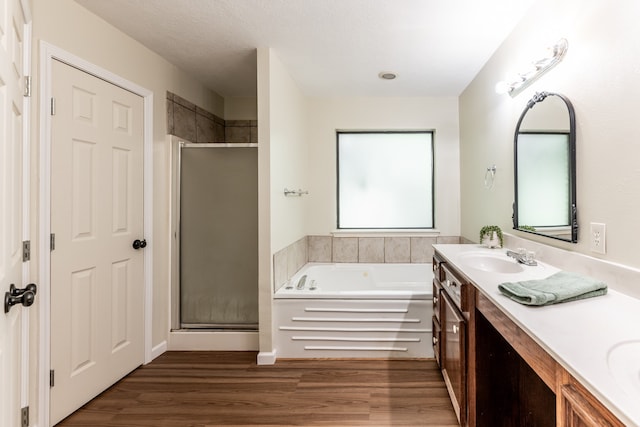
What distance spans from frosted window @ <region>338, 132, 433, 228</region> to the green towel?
2468 mm

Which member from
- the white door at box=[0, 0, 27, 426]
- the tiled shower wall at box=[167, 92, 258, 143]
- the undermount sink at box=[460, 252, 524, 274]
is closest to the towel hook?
the undermount sink at box=[460, 252, 524, 274]

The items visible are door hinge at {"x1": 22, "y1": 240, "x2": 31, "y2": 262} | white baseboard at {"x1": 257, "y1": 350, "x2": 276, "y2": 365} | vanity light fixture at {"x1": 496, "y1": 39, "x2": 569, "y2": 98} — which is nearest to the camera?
door hinge at {"x1": 22, "y1": 240, "x2": 31, "y2": 262}

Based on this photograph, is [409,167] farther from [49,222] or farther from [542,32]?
[49,222]

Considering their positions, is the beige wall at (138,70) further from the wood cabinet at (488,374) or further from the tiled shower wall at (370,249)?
the wood cabinet at (488,374)

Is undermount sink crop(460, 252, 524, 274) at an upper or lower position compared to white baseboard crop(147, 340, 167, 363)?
upper

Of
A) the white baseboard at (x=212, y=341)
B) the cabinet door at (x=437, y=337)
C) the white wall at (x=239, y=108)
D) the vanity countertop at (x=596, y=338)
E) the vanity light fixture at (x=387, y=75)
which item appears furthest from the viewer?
the white wall at (x=239, y=108)

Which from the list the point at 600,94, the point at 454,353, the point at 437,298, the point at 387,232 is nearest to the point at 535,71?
the point at 600,94

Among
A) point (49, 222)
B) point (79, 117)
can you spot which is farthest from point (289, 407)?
point (79, 117)

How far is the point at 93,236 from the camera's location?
204cm

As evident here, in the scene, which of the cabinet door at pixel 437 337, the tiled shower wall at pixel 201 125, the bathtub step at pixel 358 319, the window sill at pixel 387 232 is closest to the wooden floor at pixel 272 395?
the cabinet door at pixel 437 337

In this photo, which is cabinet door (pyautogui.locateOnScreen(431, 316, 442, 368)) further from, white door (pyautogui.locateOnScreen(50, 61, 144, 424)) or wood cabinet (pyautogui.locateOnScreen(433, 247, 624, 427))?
white door (pyautogui.locateOnScreen(50, 61, 144, 424))

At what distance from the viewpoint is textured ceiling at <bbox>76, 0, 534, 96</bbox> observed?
195 centimetres

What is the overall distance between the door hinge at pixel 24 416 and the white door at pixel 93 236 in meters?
0.17

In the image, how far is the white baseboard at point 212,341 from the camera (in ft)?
8.94
